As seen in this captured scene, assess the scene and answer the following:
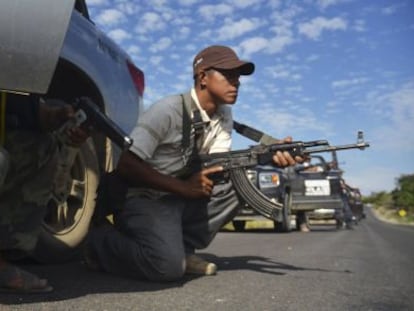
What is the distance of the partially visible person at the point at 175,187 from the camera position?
2.64 meters

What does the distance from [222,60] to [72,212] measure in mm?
1319

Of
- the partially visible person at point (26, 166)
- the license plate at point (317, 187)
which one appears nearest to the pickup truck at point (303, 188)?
the license plate at point (317, 187)

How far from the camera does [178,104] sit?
281 cm

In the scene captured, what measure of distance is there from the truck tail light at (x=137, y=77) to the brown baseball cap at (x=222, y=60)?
23.6 inches

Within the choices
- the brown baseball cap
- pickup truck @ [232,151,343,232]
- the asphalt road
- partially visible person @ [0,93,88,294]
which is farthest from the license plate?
partially visible person @ [0,93,88,294]

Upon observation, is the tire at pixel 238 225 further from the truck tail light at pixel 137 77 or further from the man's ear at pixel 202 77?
the man's ear at pixel 202 77

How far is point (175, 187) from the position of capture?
2.77 m

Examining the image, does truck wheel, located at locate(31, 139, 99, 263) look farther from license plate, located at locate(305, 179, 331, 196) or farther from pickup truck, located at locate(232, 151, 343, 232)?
license plate, located at locate(305, 179, 331, 196)

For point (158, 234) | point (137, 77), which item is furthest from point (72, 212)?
point (137, 77)

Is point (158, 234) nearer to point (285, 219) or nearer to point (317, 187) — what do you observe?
point (285, 219)

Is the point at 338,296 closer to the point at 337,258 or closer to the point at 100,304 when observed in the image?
the point at 100,304

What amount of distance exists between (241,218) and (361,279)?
22.3 ft

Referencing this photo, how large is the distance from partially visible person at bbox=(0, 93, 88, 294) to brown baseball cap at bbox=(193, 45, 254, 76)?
42.2 inches

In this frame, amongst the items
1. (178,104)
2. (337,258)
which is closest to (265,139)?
(178,104)
